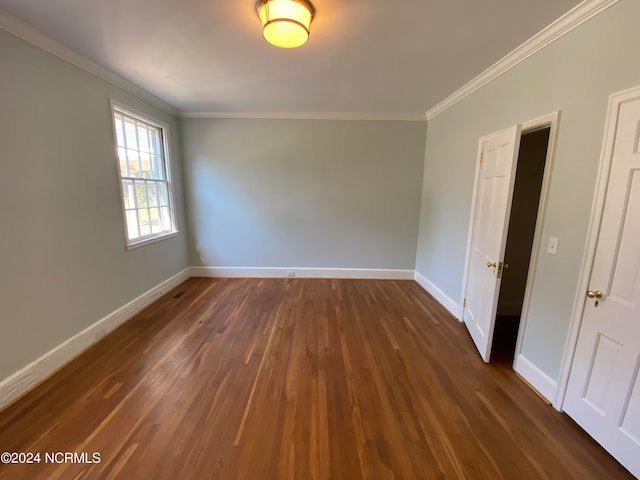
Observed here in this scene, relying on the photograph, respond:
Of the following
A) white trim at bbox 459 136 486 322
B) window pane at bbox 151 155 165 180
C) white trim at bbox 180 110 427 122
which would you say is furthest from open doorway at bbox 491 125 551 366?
window pane at bbox 151 155 165 180

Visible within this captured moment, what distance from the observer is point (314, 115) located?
405 centimetres

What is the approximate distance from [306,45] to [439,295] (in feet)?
10.9

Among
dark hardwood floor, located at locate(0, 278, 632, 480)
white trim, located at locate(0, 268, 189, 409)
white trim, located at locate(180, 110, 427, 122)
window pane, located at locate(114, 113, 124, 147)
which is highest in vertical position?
white trim, located at locate(180, 110, 427, 122)

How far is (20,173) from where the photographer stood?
1.89 metres

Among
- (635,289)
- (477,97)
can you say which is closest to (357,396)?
(635,289)

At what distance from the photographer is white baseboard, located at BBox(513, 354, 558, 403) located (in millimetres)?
1872

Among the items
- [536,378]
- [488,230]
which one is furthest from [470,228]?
[536,378]

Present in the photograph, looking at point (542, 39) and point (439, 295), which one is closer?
point (542, 39)

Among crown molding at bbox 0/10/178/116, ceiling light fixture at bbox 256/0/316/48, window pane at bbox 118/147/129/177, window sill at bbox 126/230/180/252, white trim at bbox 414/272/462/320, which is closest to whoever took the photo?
ceiling light fixture at bbox 256/0/316/48

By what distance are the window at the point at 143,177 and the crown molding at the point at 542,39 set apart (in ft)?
12.6

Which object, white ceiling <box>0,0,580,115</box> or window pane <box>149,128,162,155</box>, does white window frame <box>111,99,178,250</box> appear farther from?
white ceiling <box>0,0,580,115</box>

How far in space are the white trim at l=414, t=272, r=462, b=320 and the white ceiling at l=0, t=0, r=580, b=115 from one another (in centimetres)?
255

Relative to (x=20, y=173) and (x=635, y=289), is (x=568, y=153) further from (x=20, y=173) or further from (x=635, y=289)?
(x=20, y=173)

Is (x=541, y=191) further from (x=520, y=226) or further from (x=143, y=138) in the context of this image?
(x=143, y=138)
